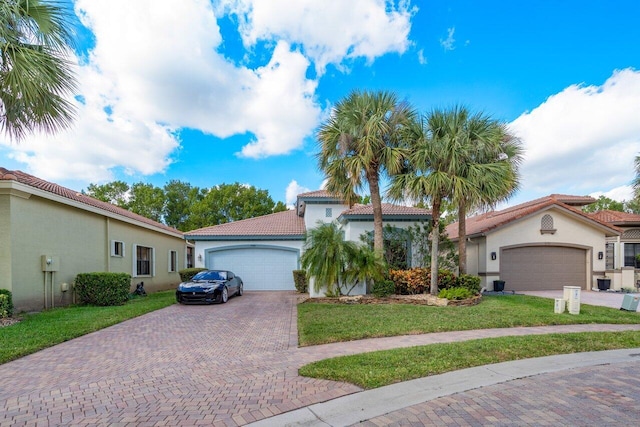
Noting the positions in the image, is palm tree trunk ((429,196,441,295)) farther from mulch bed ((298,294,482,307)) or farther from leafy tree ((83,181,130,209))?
leafy tree ((83,181,130,209))

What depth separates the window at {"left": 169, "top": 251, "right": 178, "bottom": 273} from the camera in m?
21.3

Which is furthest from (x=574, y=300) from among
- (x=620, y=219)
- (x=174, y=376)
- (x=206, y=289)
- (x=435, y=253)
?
(x=620, y=219)

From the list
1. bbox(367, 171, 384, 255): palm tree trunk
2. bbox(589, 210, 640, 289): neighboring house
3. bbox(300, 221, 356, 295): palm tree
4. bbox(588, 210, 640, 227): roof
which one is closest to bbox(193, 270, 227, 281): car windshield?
bbox(300, 221, 356, 295): palm tree

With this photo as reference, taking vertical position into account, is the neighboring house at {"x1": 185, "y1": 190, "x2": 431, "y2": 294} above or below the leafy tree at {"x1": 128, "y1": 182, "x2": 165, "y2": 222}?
below

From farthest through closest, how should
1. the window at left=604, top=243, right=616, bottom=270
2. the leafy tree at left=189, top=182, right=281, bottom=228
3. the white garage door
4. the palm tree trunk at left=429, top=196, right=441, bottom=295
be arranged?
the leafy tree at left=189, top=182, right=281, bottom=228
the window at left=604, top=243, right=616, bottom=270
the white garage door
the palm tree trunk at left=429, top=196, right=441, bottom=295

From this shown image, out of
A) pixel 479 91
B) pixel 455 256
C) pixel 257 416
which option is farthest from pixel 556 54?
pixel 257 416

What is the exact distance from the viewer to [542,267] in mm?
16547

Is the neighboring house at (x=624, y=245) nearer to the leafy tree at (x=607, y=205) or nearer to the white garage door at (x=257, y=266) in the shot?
the white garage door at (x=257, y=266)

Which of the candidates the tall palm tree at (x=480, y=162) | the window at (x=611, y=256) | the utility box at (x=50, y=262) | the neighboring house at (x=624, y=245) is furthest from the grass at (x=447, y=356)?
the neighboring house at (x=624, y=245)

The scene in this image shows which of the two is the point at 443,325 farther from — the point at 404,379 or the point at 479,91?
the point at 479,91

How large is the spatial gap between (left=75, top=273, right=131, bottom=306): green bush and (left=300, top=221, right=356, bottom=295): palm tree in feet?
22.1

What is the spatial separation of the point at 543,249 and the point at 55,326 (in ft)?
62.6

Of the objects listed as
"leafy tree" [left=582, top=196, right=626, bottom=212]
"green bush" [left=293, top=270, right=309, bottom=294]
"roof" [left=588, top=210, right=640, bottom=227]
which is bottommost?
"green bush" [left=293, top=270, right=309, bottom=294]

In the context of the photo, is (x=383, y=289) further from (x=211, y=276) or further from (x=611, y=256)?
(x=611, y=256)
